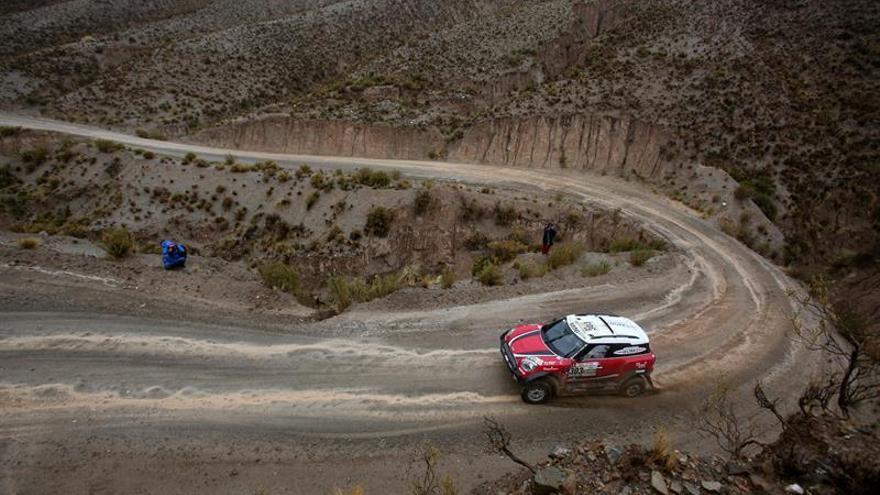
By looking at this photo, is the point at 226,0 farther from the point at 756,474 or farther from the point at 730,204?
the point at 756,474

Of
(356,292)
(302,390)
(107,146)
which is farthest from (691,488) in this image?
(107,146)

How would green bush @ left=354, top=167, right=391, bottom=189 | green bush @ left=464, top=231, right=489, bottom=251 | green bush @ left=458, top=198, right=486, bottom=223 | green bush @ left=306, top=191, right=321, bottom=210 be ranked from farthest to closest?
green bush @ left=354, top=167, right=391, bottom=189
green bush @ left=306, top=191, right=321, bottom=210
green bush @ left=458, top=198, right=486, bottom=223
green bush @ left=464, top=231, right=489, bottom=251

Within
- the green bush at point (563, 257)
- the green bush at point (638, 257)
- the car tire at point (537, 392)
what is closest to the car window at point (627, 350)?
the car tire at point (537, 392)

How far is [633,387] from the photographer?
12.2m

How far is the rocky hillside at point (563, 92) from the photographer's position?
97.3ft

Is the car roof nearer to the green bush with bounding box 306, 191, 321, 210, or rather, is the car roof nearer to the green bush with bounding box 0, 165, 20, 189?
the green bush with bounding box 306, 191, 321, 210

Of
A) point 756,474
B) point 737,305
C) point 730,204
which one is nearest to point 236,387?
point 756,474

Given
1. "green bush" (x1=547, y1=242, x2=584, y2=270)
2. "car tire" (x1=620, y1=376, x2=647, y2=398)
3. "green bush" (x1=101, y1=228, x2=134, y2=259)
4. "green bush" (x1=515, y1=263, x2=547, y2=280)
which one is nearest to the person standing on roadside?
"green bush" (x1=547, y1=242, x2=584, y2=270)

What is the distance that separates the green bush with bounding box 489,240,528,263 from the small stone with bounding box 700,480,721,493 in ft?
57.0

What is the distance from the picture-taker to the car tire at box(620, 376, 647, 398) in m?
12.1

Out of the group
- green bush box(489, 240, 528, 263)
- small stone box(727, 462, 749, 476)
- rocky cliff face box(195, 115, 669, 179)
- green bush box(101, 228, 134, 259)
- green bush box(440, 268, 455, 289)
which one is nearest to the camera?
small stone box(727, 462, 749, 476)

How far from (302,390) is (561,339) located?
6.32 meters

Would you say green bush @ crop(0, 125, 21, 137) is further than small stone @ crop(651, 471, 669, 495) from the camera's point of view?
Yes

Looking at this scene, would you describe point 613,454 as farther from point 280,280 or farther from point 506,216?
point 506,216
